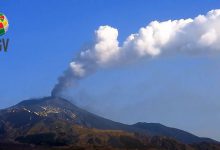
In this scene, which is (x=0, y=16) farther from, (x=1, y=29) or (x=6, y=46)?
(x=6, y=46)

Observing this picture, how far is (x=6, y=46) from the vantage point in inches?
4439

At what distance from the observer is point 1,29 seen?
139 metres

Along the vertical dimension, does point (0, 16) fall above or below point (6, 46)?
above

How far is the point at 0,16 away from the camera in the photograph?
142 meters

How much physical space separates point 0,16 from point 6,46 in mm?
32380

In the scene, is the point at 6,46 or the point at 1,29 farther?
the point at 1,29

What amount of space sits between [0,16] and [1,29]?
5477 mm

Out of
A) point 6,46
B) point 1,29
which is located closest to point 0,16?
point 1,29

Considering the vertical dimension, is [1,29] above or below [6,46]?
above

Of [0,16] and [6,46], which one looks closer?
[6,46]
